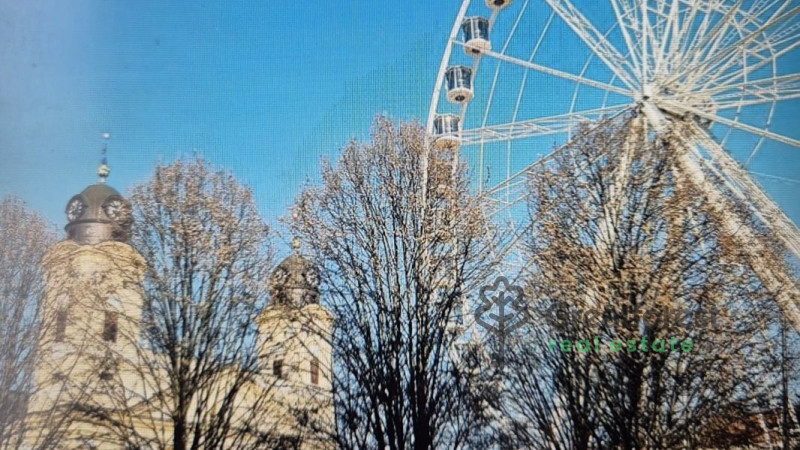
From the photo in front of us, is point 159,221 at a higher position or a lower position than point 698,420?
higher

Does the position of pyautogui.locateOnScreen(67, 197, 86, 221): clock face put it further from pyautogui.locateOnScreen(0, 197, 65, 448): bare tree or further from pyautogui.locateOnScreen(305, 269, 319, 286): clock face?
pyautogui.locateOnScreen(305, 269, 319, 286): clock face

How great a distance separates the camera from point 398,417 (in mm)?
15055

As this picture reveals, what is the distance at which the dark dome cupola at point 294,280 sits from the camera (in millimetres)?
17109

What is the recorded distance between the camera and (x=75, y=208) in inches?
1215

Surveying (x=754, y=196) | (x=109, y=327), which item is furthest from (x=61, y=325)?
(x=754, y=196)

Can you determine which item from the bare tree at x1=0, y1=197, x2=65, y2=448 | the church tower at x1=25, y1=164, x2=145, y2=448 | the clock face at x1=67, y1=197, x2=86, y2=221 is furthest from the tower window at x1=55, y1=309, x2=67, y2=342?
the clock face at x1=67, y1=197, x2=86, y2=221

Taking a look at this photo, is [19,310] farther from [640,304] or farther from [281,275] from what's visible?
[640,304]

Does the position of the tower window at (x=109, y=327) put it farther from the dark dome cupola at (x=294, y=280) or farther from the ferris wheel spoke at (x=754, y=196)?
the ferris wheel spoke at (x=754, y=196)

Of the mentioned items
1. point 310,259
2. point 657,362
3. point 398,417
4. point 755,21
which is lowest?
point 398,417

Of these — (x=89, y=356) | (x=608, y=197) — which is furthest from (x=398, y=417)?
(x=89, y=356)

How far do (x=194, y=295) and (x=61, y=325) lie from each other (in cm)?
320

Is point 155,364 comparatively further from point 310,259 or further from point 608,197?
point 608,197

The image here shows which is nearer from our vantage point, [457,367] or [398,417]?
[398,417]

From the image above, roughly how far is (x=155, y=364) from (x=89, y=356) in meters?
1.51
